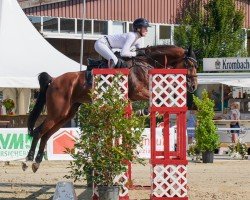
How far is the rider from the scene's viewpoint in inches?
436

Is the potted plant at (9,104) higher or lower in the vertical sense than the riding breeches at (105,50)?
lower

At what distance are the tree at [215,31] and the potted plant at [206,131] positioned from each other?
1622cm

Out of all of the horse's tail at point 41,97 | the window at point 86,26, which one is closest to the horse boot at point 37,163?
the horse's tail at point 41,97

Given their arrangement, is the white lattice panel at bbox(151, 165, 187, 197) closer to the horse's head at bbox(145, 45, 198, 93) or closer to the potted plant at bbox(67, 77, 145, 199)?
the potted plant at bbox(67, 77, 145, 199)

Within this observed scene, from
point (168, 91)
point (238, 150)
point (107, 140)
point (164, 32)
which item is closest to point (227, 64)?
point (164, 32)

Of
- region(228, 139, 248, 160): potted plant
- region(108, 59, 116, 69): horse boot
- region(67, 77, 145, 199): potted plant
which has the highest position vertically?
region(108, 59, 116, 69): horse boot

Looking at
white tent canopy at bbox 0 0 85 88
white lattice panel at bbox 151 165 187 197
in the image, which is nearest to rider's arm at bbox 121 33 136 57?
white lattice panel at bbox 151 165 187 197

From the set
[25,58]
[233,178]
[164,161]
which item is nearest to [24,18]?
[25,58]

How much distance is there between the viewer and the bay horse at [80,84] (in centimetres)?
1139

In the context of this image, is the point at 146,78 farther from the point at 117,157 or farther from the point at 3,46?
the point at 3,46

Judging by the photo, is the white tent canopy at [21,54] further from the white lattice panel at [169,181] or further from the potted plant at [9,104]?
the white lattice panel at [169,181]

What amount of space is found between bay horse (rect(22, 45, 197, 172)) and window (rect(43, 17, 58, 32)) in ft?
72.9

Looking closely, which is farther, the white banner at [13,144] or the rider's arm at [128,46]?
the white banner at [13,144]

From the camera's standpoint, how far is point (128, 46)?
1109cm
